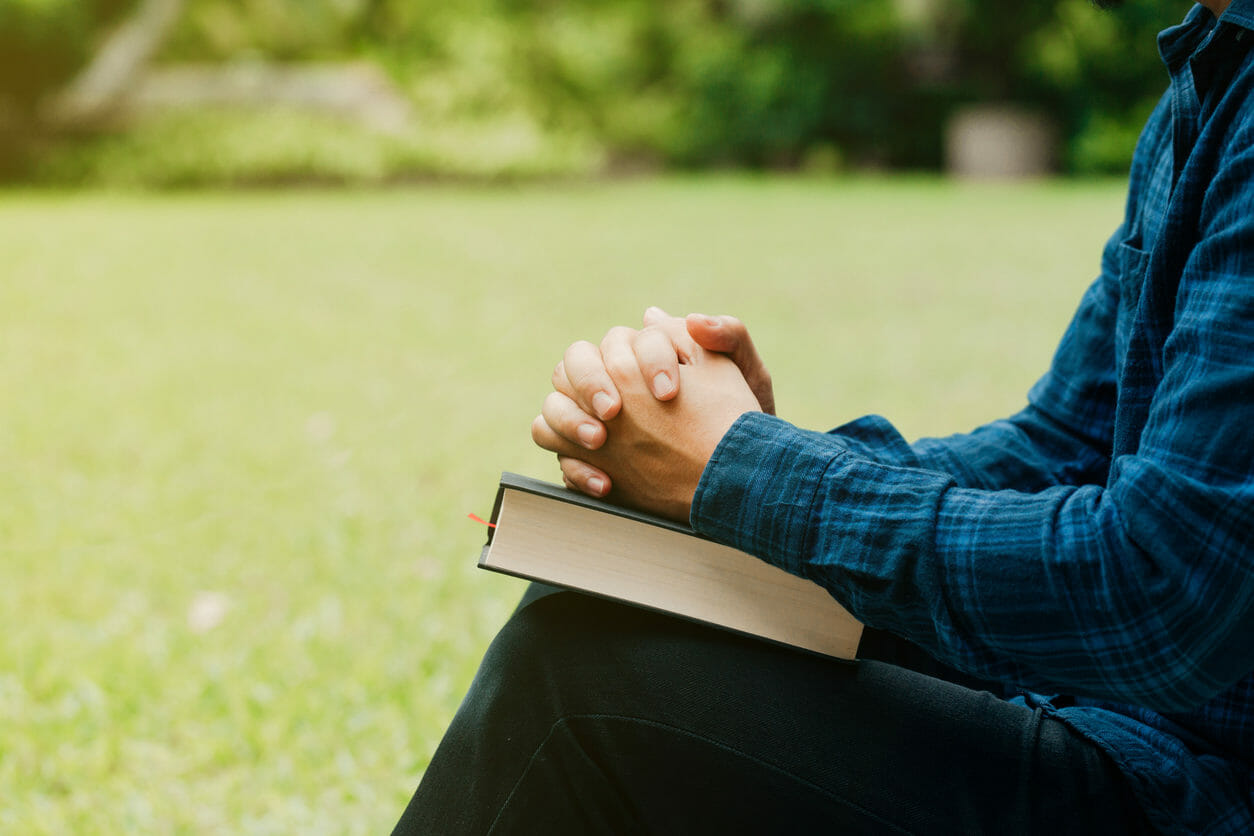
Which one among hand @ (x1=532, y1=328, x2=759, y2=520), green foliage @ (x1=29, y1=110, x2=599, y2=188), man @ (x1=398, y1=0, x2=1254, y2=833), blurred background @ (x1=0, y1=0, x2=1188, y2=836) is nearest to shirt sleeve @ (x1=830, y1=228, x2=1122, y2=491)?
man @ (x1=398, y1=0, x2=1254, y2=833)

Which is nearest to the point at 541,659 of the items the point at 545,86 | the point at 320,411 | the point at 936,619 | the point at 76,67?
the point at 936,619

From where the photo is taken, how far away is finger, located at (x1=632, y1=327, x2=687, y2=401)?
1048 mm

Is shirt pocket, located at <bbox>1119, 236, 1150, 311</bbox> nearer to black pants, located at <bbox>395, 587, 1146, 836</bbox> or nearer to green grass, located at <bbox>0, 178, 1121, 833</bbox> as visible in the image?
black pants, located at <bbox>395, 587, 1146, 836</bbox>

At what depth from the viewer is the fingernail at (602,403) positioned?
3.46ft

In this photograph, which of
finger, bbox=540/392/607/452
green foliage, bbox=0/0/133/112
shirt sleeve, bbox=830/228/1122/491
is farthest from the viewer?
green foliage, bbox=0/0/133/112

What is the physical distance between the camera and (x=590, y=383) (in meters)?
1.07

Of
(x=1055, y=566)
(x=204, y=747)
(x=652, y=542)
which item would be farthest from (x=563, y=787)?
(x=204, y=747)

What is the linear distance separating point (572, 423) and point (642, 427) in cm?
7

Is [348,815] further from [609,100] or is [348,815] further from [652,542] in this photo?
[609,100]

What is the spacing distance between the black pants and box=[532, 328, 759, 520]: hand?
5.1 inches

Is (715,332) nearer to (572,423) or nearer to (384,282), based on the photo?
(572,423)

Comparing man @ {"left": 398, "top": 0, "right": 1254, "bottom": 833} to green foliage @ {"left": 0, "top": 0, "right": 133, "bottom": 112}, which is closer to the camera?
man @ {"left": 398, "top": 0, "right": 1254, "bottom": 833}

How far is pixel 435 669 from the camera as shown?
8.12ft

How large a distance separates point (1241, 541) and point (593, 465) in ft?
1.86
